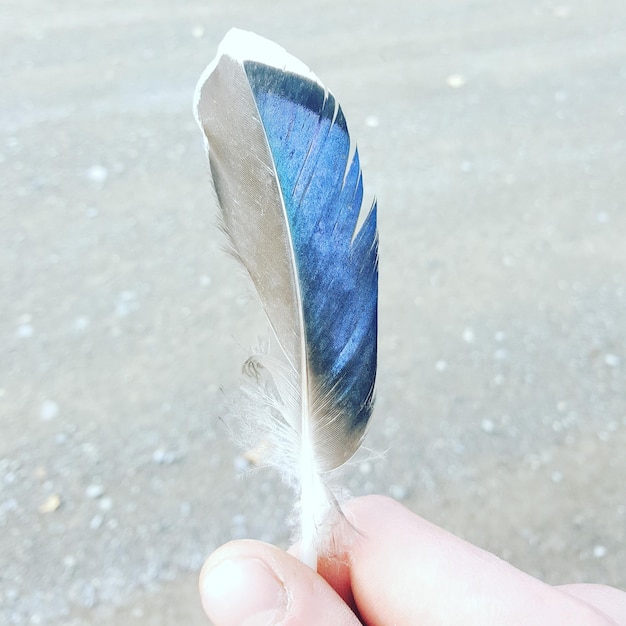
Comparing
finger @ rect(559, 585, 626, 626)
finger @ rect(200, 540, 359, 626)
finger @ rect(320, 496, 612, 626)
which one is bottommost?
finger @ rect(559, 585, 626, 626)

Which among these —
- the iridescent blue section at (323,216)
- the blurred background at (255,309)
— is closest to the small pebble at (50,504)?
the blurred background at (255,309)

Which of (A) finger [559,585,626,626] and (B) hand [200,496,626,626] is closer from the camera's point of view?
(B) hand [200,496,626,626]

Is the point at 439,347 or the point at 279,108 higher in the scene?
the point at 279,108

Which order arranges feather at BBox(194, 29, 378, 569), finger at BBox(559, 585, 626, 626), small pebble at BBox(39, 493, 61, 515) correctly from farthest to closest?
small pebble at BBox(39, 493, 61, 515) < finger at BBox(559, 585, 626, 626) < feather at BBox(194, 29, 378, 569)

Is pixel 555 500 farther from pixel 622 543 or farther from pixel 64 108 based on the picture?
pixel 64 108

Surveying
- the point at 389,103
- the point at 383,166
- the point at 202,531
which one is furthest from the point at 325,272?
the point at 389,103

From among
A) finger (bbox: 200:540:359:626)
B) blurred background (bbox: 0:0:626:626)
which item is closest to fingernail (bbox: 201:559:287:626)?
finger (bbox: 200:540:359:626)

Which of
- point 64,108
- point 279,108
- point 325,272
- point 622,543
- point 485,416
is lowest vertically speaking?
point 622,543

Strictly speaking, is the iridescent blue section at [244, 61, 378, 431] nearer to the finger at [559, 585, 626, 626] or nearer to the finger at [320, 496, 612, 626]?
the finger at [320, 496, 612, 626]
